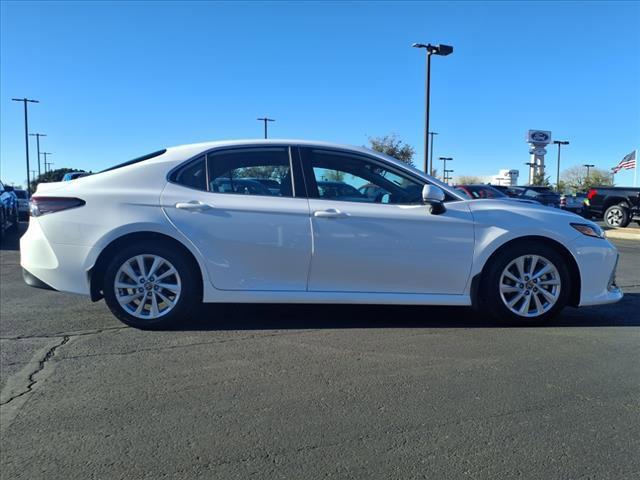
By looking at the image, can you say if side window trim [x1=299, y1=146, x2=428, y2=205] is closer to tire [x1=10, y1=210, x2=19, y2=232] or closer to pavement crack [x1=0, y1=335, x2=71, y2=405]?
pavement crack [x1=0, y1=335, x2=71, y2=405]

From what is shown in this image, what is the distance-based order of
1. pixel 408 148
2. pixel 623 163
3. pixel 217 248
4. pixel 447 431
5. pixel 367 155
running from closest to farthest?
pixel 447 431 < pixel 217 248 < pixel 367 155 < pixel 408 148 < pixel 623 163

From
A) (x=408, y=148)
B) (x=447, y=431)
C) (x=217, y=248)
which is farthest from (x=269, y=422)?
(x=408, y=148)

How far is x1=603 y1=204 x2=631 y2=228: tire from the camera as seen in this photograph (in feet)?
57.5

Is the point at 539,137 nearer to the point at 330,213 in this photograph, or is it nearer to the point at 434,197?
the point at 434,197

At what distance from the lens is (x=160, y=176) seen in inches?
182

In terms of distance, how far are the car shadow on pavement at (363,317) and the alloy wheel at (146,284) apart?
0.33 meters

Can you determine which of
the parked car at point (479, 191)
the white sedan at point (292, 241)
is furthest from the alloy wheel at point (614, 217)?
the white sedan at point (292, 241)

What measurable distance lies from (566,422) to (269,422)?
1649 mm

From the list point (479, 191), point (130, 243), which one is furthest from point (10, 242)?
point (479, 191)

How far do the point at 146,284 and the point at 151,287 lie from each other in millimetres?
50

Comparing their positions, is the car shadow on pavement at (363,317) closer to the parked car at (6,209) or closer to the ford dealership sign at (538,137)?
the parked car at (6,209)

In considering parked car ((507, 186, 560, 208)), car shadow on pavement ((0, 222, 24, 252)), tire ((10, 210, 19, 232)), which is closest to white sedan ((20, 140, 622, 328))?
car shadow on pavement ((0, 222, 24, 252))

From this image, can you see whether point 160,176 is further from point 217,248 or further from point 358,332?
point 358,332

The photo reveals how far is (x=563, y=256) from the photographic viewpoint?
15.5 ft
